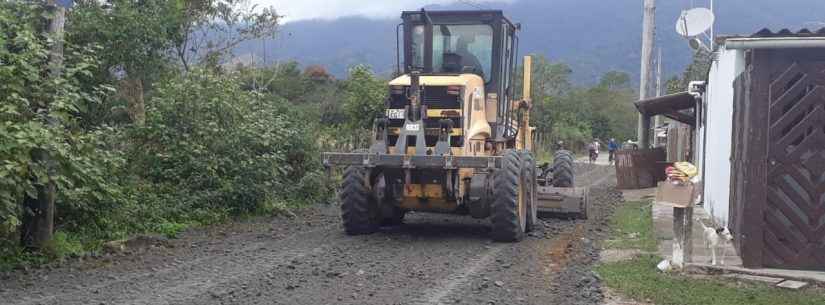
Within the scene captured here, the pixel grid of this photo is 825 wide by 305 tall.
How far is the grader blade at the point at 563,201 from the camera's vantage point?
14344 millimetres

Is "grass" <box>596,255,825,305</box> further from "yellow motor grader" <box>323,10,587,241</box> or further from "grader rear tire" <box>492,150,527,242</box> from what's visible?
"yellow motor grader" <box>323,10,587,241</box>

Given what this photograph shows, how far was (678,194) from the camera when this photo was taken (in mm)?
9062

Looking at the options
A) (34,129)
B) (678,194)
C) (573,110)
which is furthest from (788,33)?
(573,110)

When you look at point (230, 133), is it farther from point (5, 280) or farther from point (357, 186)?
point (5, 280)

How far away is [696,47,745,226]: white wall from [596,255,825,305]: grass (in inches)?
123

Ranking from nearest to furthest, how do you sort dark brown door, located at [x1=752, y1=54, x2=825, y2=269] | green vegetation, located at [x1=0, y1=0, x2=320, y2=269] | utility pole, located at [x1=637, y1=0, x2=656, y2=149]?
1. dark brown door, located at [x1=752, y1=54, x2=825, y2=269]
2. green vegetation, located at [x1=0, y1=0, x2=320, y2=269]
3. utility pole, located at [x1=637, y1=0, x2=656, y2=149]

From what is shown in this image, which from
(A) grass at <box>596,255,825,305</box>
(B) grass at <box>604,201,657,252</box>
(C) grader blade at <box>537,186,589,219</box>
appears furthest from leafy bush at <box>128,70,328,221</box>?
(A) grass at <box>596,255,825,305</box>

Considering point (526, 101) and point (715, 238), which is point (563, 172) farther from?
point (715, 238)

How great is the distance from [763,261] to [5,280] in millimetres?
7662

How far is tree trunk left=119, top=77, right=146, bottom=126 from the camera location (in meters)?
16.1

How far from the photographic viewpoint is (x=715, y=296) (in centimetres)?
788

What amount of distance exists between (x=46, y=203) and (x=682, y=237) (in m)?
6.95

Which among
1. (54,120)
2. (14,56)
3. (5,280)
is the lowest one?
(5,280)

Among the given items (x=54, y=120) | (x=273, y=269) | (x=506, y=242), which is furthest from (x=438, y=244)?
(x=54, y=120)
